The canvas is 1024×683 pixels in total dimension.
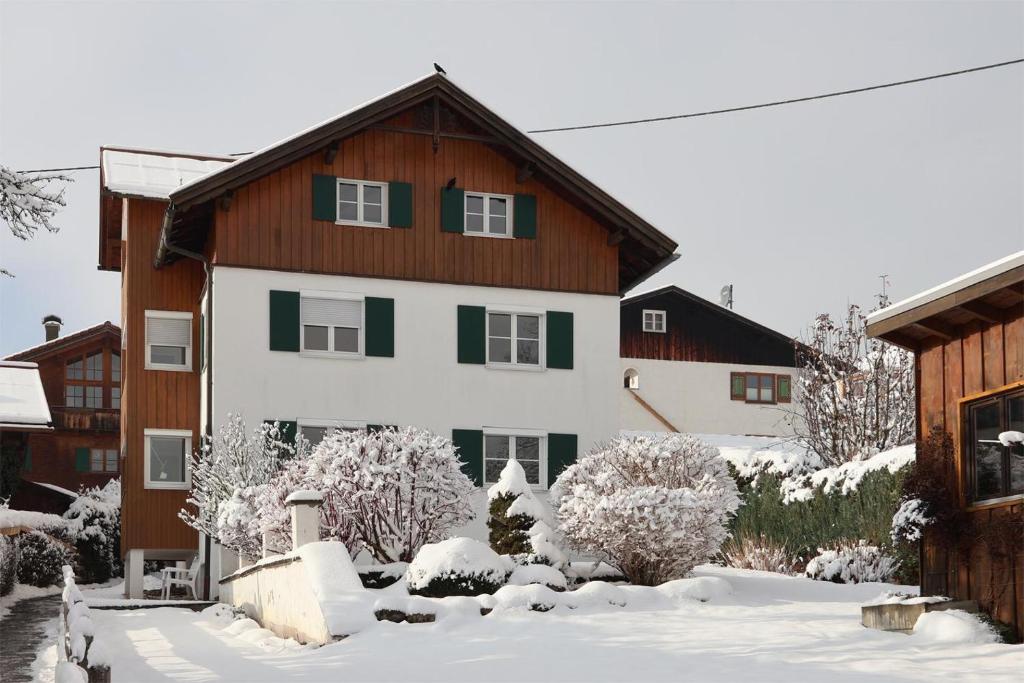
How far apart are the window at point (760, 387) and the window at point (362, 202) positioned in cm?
2514

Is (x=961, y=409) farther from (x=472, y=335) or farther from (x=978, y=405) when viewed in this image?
(x=472, y=335)

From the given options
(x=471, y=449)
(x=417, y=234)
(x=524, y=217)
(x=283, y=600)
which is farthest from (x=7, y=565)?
(x=283, y=600)

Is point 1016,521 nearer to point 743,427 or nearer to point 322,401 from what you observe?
point 322,401

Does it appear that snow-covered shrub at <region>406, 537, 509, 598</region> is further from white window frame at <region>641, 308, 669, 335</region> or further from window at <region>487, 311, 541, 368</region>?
white window frame at <region>641, 308, 669, 335</region>

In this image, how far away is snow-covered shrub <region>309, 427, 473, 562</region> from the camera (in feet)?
63.5

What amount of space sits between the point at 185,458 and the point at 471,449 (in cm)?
580

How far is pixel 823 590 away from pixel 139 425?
44.5 ft

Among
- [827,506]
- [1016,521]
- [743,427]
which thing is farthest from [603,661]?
[743,427]

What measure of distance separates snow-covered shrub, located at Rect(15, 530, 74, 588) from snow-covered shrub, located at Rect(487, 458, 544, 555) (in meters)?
17.4

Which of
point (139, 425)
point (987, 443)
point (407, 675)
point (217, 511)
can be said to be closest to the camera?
point (407, 675)

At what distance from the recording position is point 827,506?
78.5 ft

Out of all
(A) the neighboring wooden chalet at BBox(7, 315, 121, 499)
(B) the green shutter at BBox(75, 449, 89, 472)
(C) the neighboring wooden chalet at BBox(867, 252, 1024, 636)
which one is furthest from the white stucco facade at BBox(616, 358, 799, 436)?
(C) the neighboring wooden chalet at BBox(867, 252, 1024, 636)

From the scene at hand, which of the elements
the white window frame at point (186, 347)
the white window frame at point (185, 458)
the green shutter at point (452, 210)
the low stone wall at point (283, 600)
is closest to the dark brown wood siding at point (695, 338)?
the green shutter at point (452, 210)

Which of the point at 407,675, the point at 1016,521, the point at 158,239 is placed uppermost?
the point at 158,239
